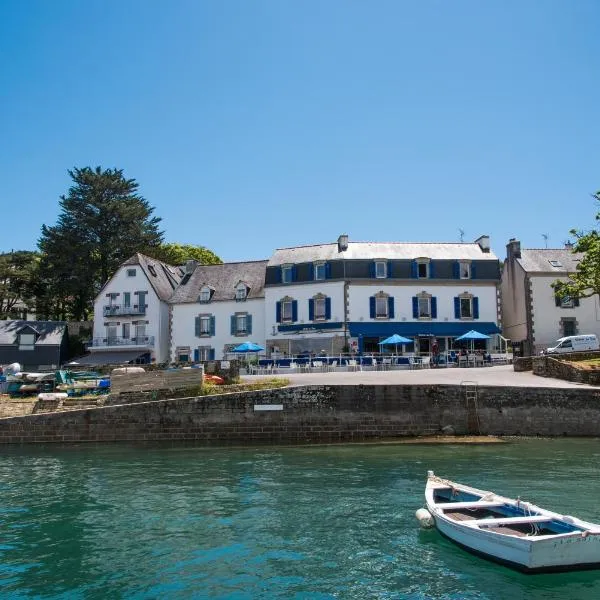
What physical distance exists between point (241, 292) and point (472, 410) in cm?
2341

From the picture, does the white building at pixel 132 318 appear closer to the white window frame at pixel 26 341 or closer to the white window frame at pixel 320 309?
the white window frame at pixel 26 341

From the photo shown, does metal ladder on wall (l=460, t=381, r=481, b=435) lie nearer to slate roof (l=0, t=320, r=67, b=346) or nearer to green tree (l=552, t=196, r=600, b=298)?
green tree (l=552, t=196, r=600, b=298)

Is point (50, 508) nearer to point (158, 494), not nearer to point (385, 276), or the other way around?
point (158, 494)

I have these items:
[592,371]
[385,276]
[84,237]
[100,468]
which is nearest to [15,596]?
[100,468]

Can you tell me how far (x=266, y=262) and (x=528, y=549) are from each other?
38322mm

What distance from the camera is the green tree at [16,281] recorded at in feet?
181

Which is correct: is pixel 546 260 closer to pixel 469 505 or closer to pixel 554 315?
pixel 554 315

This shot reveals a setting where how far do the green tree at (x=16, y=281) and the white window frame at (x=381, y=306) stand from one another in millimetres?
33938

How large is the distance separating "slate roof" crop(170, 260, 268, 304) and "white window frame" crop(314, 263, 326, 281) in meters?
4.44

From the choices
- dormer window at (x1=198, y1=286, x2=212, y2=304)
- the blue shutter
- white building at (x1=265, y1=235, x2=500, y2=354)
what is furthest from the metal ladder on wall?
dormer window at (x1=198, y1=286, x2=212, y2=304)

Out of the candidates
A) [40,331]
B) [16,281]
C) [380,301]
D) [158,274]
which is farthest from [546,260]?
[16,281]

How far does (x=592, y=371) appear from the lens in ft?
82.6

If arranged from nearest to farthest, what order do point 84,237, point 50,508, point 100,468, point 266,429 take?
point 50,508, point 100,468, point 266,429, point 84,237

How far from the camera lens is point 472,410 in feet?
75.9
